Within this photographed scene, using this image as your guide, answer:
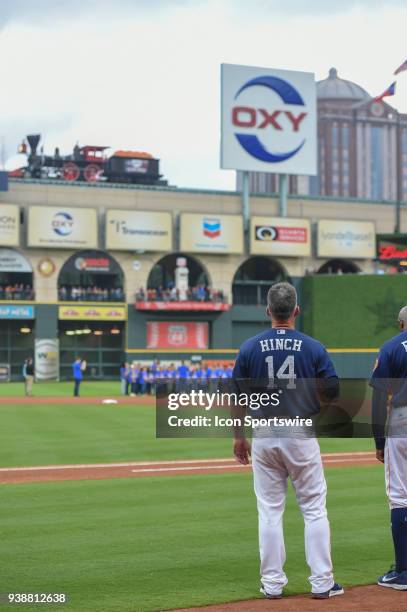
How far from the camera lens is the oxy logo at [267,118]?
65812 millimetres

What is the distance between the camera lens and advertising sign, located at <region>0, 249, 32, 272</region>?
63344 mm

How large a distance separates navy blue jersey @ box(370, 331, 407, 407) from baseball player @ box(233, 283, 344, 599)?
53 centimetres

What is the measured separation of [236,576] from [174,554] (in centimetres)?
101

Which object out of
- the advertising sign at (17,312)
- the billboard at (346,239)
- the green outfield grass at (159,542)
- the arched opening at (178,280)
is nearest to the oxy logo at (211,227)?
the arched opening at (178,280)

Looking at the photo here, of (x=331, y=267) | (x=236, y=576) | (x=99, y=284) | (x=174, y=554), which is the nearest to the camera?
(x=236, y=576)

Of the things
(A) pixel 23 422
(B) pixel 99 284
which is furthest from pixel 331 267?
(A) pixel 23 422

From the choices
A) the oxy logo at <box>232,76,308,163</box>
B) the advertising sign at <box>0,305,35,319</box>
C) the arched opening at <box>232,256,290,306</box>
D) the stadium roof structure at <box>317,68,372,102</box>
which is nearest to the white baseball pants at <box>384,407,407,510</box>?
the advertising sign at <box>0,305,35,319</box>

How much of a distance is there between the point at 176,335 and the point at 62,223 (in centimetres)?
1144

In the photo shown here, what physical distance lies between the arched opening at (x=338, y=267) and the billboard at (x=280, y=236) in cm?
Answer: 329

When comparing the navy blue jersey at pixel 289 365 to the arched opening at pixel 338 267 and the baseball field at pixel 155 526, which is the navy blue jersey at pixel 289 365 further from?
the arched opening at pixel 338 267

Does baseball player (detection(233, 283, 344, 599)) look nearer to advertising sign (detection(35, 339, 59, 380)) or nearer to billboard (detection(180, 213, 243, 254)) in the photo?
advertising sign (detection(35, 339, 59, 380))

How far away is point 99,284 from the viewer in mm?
67062

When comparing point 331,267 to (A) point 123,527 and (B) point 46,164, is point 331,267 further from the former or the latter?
(A) point 123,527

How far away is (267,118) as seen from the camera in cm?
6638
